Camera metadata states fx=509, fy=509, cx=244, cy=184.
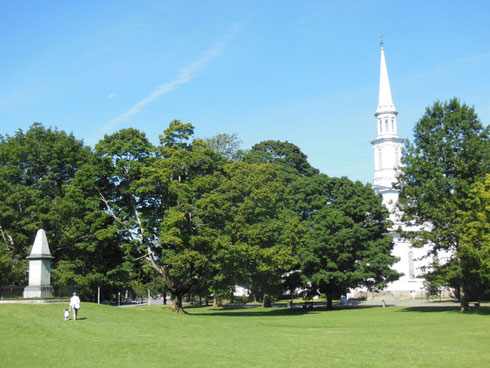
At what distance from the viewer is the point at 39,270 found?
3186 cm

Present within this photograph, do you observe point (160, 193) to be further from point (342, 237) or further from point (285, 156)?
point (285, 156)

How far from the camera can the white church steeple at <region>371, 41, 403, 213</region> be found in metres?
80.8

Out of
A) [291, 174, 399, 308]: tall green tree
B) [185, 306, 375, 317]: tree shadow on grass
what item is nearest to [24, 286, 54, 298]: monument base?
[185, 306, 375, 317]: tree shadow on grass

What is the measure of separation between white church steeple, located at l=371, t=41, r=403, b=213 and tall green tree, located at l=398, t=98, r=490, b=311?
40765 millimetres

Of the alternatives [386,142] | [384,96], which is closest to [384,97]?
[384,96]

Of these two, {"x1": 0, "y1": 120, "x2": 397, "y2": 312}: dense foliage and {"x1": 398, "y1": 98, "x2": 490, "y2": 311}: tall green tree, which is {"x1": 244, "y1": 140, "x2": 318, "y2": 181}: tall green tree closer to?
{"x1": 0, "y1": 120, "x2": 397, "y2": 312}: dense foliage

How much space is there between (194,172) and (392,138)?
4860cm

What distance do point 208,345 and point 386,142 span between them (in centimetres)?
6802

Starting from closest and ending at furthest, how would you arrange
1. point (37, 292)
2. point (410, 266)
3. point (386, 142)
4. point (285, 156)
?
point (37, 292) → point (285, 156) → point (410, 266) → point (386, 142)

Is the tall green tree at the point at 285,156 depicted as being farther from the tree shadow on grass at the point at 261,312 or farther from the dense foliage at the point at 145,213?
the dense foliage at the point at 145,213

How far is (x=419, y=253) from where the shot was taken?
76.4 metres

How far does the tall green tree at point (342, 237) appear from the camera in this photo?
46000mm

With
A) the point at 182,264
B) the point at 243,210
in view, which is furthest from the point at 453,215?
the point at 182,264

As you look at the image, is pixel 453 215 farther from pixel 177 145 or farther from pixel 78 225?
pixel 78 225
